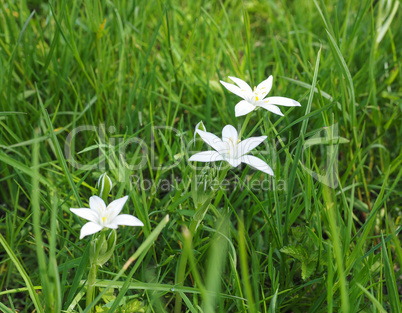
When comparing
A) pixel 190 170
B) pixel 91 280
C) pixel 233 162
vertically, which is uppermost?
pixel 233 162

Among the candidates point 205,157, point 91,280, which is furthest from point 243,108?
point 91,280

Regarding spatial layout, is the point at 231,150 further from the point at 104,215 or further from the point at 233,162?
the point at 104,215

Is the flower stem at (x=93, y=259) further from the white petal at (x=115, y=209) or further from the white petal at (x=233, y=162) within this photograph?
the white petal at (x=233, y=162)

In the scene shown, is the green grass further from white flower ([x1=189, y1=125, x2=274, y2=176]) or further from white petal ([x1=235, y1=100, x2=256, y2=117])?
white petal ([x1=235, y1=100, x2=256, y2=117])

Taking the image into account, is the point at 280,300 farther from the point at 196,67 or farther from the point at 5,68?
the point at 5,68

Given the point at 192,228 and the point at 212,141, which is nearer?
the point at 212,141

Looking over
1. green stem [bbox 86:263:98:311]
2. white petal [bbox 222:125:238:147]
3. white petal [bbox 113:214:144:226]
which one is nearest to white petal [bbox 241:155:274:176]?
white petal [bbox 222:125:238:147]

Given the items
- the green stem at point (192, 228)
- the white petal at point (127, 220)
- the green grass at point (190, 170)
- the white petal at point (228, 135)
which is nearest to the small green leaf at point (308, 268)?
the green grass at point (190, 170)

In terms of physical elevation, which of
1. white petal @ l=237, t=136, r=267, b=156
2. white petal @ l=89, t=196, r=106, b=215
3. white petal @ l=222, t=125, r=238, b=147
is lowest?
white petal @ l=89, t=196, r=106, b=215
